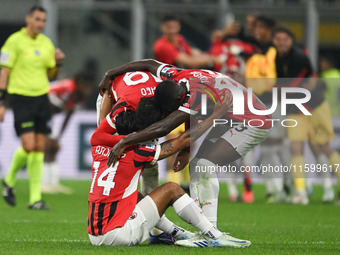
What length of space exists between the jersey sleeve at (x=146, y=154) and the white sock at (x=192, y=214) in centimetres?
39

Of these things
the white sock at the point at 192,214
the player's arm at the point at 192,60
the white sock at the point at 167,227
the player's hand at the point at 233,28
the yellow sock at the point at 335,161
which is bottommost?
the yellow sock at the point at 335,161

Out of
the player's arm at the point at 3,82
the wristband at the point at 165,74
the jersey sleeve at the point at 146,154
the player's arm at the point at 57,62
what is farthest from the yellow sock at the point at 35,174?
the jersey sleeve at the point at 146,154

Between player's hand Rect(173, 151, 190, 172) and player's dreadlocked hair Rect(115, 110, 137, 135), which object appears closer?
player's dreadlocked hair Rect(115, 110, 137, 135)

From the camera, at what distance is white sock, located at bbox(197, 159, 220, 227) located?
21.7 feet

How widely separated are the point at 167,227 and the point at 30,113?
3.71 m

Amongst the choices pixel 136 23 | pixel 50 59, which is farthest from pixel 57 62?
pixel 136 23

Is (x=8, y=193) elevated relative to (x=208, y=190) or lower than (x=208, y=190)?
lower

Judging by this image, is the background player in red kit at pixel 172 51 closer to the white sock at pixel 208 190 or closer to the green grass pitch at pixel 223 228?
the green grass pitch at pixel 223 228

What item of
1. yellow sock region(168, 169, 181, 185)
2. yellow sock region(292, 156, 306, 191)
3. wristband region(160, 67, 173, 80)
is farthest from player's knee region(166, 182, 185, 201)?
yellow sock region(168, 169, 181, 185)

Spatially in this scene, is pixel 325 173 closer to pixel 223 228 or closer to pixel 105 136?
pixel 223 228

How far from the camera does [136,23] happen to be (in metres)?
17.3

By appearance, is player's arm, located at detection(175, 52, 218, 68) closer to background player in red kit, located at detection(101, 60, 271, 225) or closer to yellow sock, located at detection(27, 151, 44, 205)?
yellow sock, located at detection(27, 151, 44, 205)

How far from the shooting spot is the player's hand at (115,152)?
20.2ft

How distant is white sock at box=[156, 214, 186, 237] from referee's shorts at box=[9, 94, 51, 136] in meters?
3.64
